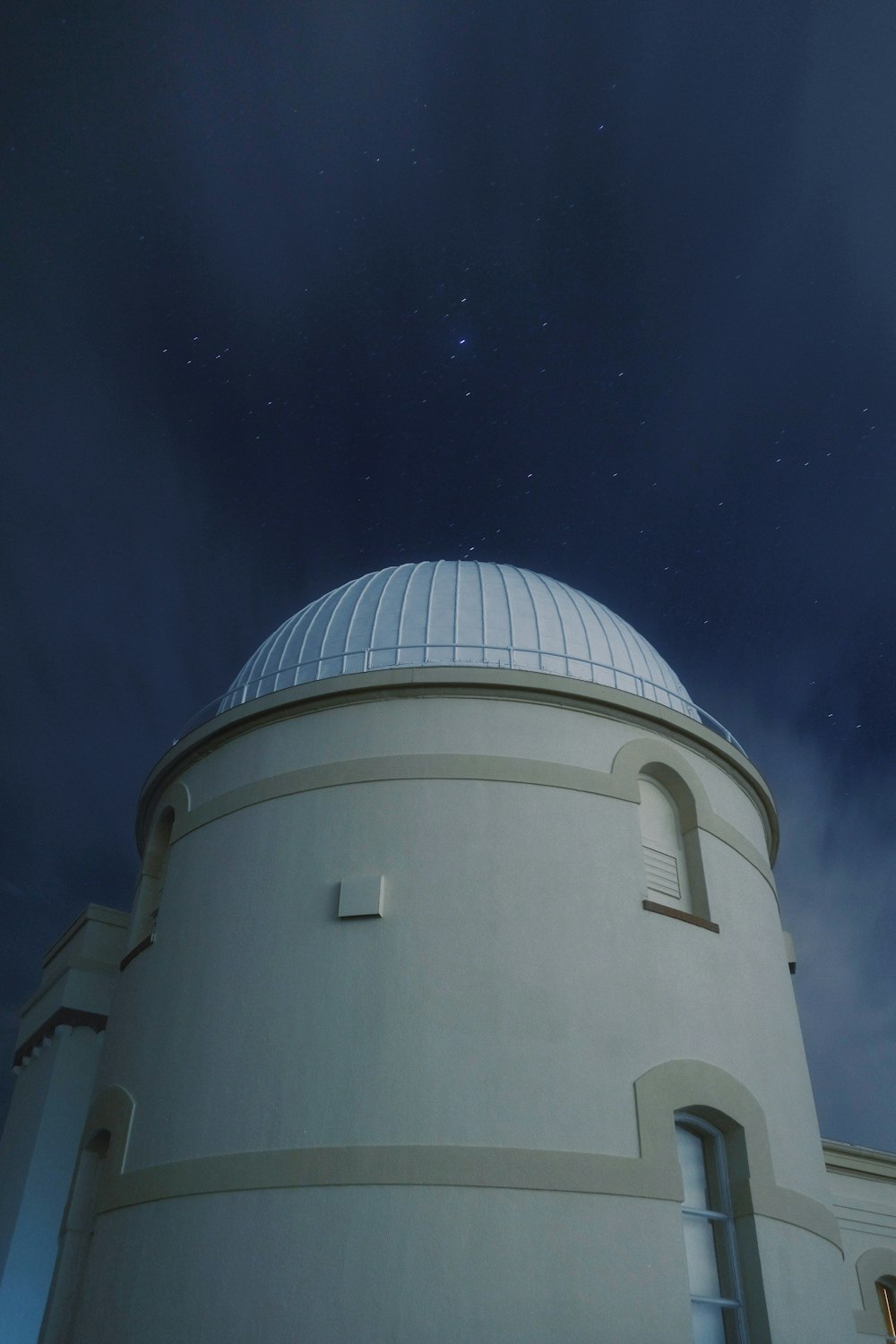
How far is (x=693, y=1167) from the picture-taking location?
36.6 ft

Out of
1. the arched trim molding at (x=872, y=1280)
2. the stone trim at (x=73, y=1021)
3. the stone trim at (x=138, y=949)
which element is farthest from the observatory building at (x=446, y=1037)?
the arched trim molding at (x=872, y=1280)

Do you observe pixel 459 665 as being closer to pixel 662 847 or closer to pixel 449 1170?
pixel 662 847

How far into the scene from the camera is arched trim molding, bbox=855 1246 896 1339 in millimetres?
18500

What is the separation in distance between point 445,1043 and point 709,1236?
3.41 meters

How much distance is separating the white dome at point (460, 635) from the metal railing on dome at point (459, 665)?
0.02 m

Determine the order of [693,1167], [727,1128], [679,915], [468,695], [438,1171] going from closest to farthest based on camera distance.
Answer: [438,1171], [693,1167], [727,1128], [679,915], [468,695]

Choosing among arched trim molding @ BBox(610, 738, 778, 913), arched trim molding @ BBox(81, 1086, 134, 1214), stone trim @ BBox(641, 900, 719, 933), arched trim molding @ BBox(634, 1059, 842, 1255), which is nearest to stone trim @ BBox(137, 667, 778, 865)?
arched trim molding @ BBox(610, 738, 778, 913)

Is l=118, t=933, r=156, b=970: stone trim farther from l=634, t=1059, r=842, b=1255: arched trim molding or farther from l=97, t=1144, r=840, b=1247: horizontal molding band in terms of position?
l=634, t=1059, r=842, b=1255: arched trim molding

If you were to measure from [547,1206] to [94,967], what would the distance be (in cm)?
950

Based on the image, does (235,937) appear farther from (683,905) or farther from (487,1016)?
(683,905)

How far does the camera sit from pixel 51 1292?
11992 millimetres

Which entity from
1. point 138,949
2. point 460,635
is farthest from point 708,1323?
point 460,635

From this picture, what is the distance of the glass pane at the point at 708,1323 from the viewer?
404 inches

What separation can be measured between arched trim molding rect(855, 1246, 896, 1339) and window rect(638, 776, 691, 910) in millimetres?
10846
